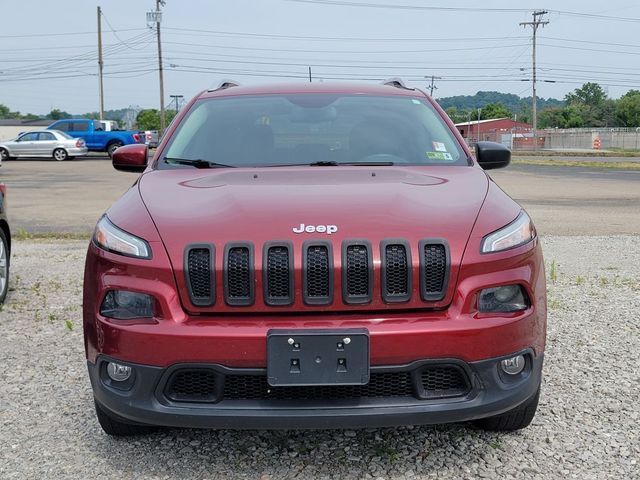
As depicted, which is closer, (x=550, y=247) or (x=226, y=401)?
(x=226, y=401)

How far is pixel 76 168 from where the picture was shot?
25703 millimetres

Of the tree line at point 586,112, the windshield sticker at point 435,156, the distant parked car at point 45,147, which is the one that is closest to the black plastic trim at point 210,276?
the windshield sticker at point 435,156

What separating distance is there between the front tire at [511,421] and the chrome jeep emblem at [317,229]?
1.22m

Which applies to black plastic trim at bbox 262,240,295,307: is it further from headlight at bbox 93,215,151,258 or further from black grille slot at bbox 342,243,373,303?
headlight at bbox 93,215,151,258

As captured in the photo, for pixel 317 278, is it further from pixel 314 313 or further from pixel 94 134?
pixel 94 134

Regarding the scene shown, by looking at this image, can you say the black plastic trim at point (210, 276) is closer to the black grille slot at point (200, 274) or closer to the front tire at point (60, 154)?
the black grille slot at point (200, 274)

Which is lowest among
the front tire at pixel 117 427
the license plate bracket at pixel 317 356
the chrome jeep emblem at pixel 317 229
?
the front tire at pixel 117 427

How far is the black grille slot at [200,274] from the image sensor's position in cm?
269

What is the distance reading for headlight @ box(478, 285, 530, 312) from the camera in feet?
9.03

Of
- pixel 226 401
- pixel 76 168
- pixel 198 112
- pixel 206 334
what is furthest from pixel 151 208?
pixel 76 168

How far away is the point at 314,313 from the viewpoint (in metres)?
2.70

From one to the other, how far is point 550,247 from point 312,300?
7.15m

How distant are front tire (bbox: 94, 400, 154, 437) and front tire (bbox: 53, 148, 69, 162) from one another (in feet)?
95.7

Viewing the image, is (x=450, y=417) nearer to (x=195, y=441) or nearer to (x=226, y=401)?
(x=226, y=401)
